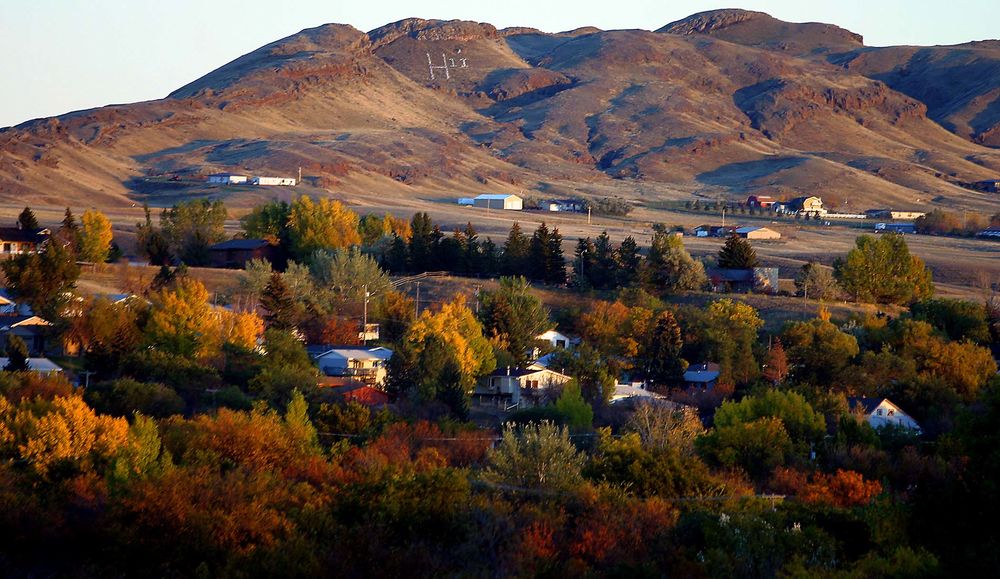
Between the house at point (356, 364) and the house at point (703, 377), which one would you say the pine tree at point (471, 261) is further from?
the house at point (356, 364)

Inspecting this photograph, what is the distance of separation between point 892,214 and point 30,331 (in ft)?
288

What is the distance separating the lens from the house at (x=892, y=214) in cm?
11356

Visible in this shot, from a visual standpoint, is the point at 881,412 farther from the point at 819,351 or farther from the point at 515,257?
the point at 515,257

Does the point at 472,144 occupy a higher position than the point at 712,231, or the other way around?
the point at 472,144

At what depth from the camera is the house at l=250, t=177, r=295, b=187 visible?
113 metres

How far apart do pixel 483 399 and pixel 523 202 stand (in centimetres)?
7448

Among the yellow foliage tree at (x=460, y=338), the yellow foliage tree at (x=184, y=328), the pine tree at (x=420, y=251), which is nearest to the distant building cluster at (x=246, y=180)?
the pine tree at (x=420, y=251)

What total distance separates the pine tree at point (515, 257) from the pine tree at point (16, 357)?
27010 millimetres

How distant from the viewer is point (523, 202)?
11356 centimetres

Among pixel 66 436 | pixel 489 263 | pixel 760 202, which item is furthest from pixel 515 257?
pixel 760 202

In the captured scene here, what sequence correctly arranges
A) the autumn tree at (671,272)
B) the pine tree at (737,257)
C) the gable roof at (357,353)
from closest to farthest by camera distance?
the gable roof at (357,353) → the autumn tree at (671,272) → the pine tree at (737,257)

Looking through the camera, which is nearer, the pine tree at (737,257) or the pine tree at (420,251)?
the pine tree at (737,257)

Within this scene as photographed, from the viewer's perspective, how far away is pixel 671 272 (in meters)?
56.2

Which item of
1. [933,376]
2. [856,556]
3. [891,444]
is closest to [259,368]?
[891,444]
